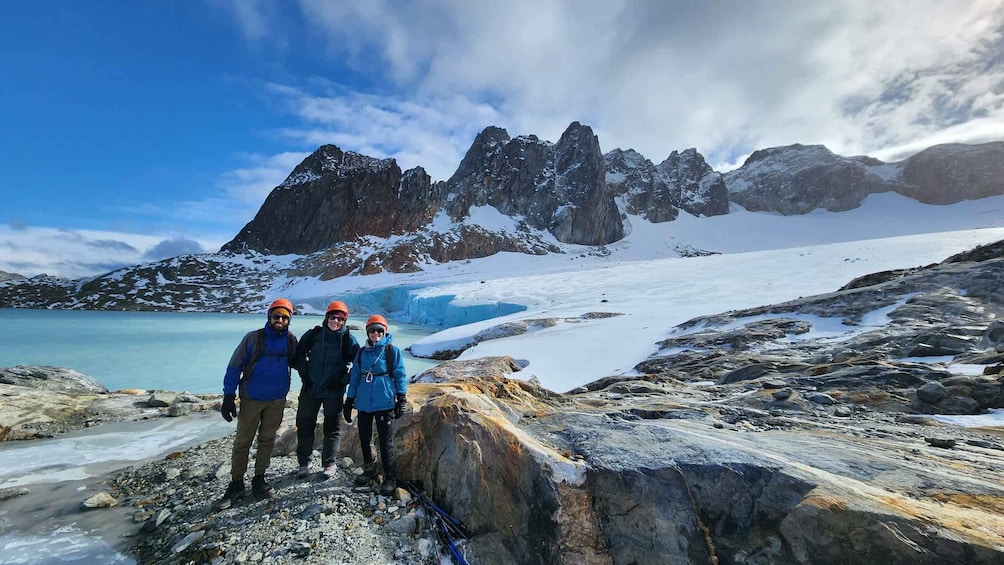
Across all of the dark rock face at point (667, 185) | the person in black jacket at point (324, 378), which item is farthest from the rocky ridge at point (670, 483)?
the dark rock face at point (667, 185)

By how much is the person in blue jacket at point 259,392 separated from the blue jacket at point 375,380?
2.72 feet

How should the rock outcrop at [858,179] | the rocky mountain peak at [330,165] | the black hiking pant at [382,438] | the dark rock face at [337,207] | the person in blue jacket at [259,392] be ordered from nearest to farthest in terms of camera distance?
the person in blue jacket at [259,392]
the black hiking pant at [382,438]
the dark rock face at [337,207]
the rocky mountain peak at [330,165]
the rock outcrop at [858,179]

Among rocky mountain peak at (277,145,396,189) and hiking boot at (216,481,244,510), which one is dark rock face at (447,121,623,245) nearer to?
rocky mountain peak at (277,145,396,189)

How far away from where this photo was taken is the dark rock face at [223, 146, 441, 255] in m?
109

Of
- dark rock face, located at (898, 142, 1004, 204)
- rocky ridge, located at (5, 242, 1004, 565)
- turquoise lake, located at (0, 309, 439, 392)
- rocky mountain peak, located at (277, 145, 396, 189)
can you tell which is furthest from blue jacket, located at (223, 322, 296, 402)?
dark rock face, located at (898, 142, 1004, 204)

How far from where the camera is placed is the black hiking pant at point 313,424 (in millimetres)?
5012

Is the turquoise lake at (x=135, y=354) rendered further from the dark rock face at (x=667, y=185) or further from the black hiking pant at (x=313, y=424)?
the dark rock face at (x=667, y=185)

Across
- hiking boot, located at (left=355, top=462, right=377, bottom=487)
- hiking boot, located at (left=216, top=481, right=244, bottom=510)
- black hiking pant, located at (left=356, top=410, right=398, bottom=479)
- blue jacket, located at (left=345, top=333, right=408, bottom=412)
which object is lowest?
hiking boot, located at (left=355, top=462, right=377, bottom=487)

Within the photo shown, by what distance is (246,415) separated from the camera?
471cm

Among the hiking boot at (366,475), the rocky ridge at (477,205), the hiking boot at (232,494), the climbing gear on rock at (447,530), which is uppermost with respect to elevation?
the rocky ridge at (477,205)

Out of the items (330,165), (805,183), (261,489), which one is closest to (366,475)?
(261,489)

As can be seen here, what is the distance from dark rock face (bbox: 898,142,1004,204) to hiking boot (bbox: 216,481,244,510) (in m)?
193

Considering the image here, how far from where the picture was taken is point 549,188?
127875mm

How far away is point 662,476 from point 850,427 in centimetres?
326
